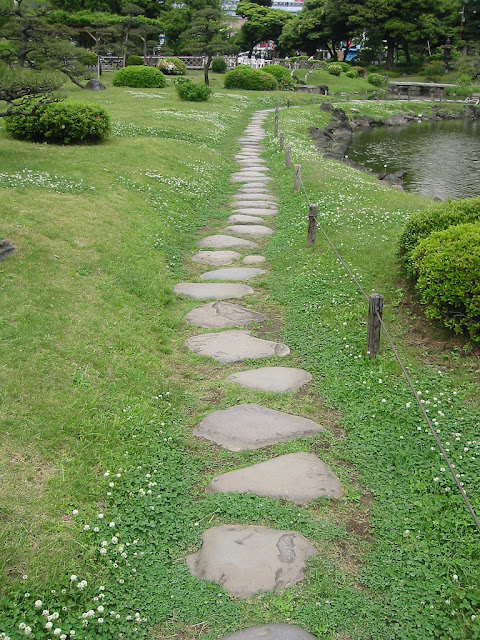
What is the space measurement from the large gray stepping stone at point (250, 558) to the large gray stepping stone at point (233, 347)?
2.97 m

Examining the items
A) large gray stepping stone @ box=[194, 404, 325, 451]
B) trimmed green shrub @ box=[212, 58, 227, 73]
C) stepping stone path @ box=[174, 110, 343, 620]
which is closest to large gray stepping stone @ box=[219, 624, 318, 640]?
stepping stone path @ box=[174, 110, 343, 620]

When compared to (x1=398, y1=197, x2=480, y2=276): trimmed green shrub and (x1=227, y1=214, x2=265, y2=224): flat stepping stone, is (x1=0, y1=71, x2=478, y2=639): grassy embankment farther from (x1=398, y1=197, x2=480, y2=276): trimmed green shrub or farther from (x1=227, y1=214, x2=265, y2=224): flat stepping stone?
(x1=227, y1=214, x2=265, y2=224): flat stepping stone

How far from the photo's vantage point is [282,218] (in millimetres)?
13141

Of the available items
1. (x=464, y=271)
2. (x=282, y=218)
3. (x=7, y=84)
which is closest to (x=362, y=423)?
(x=464, y=271)

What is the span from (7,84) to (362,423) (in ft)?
34.9

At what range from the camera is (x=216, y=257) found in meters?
10.7

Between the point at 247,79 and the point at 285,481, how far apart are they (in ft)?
150

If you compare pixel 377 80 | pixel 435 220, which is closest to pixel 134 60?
pixel 377 80

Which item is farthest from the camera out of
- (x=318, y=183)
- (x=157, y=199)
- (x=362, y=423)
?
(x=318, y=183)

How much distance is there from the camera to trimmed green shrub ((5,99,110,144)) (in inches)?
635

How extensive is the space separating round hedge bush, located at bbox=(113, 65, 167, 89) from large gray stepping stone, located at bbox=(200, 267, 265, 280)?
35.1 m

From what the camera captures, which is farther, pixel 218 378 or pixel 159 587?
pixel 218 378

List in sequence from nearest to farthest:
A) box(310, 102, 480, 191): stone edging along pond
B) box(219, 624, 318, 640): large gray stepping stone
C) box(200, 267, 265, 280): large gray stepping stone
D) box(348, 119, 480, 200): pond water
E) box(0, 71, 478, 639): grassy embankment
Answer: box(219, 624, 318, 640): large gray stepping stone < box(0, 71, 478, 639): grassy embankment < box(200, 267, 265, 280): large gray stepping stone < box(348, 119, 480, 200): pond water < box(310, 102, 480, 191): stone edging along pond

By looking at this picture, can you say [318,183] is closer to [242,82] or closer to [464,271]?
[464,271]
